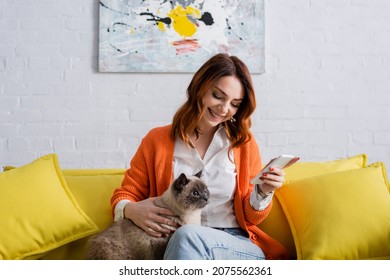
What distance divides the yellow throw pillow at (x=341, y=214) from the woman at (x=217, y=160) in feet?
0.48

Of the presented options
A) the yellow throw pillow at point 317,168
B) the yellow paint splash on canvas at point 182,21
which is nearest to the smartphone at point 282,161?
the yellow throw pillow at point 317,168

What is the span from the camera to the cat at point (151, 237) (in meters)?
1.64

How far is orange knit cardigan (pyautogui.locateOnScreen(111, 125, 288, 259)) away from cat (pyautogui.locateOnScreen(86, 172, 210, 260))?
0.56 feet

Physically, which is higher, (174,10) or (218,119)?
(174,10)

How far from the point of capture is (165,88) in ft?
8.73

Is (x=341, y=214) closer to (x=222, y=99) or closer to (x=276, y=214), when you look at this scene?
(x=276, y=214)

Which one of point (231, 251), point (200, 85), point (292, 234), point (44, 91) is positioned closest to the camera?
point (231, 251)

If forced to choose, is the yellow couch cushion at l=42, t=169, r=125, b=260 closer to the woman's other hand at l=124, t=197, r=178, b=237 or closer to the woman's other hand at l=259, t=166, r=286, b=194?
the woman's other hand at l=124, t=197, r=178, b=237

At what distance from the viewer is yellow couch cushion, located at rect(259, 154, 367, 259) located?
1973mm

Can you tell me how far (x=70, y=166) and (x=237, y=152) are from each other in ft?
3.70

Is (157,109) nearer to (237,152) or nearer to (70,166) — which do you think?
(70,166)

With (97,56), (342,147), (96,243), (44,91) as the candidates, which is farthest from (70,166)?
(342,147)

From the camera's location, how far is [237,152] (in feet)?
6.23

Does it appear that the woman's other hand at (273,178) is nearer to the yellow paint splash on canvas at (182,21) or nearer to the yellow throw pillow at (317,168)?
the yellow throw pillow at (317,168)
